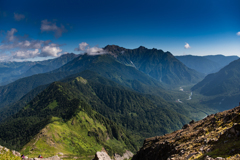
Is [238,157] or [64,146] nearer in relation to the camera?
[238,157]

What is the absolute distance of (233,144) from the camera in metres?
27.4

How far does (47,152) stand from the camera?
13650 cm

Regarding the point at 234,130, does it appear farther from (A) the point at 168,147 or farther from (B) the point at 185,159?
(A) the point at 168,147

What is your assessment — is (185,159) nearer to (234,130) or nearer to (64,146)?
(234,130)

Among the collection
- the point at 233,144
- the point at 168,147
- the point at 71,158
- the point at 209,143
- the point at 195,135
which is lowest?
the point at 71,158

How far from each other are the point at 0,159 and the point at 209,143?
63600 millimetres

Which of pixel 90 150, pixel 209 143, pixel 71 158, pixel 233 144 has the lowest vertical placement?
pixel 90 150

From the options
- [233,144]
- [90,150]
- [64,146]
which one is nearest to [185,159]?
[233,144]

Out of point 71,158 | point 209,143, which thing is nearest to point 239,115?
point 209,143

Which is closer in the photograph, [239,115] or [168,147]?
[239,115]

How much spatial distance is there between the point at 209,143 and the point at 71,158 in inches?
6164

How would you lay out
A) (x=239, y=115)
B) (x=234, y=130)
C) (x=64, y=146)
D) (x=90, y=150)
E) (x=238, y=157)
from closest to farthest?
(x=238, y=157) < (x=234, y=130) < (x=239, y=115) < (x=64, y=146) < (x=90, y=150)

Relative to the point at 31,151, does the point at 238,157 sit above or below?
above

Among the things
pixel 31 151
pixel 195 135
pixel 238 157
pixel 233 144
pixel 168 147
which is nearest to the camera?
pixel 238 157
